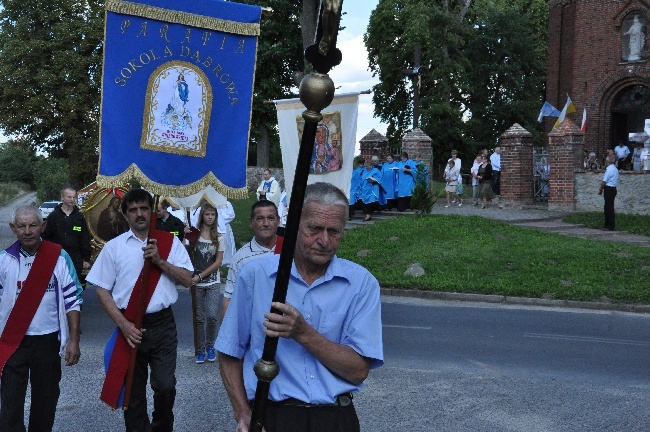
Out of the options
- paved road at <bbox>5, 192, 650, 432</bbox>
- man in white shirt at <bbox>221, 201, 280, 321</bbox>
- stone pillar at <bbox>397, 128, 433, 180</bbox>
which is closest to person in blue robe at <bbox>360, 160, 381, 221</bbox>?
stone pillar at <bbox>397, 128, 433, 180</bbox>

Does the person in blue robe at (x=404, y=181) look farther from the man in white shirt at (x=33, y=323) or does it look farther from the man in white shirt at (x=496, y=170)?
the man in white shirt at (x=33, y=323)

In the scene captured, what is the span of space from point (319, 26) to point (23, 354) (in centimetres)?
373

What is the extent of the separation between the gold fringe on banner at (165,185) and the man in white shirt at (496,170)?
2055 centimetres

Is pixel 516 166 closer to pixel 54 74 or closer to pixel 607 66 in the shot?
pixel 607 66

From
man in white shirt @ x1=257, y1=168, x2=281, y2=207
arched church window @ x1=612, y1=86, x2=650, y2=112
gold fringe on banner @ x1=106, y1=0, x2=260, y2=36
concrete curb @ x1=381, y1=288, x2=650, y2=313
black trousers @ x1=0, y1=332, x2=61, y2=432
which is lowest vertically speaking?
concrete curb @ x1=381, y1=288, x2=650, y2=313

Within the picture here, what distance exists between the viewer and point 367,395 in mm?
7395

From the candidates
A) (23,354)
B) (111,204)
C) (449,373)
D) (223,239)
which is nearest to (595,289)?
(449,373)

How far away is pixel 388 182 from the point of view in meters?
23.2

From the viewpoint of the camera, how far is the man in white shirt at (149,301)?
5531 mm

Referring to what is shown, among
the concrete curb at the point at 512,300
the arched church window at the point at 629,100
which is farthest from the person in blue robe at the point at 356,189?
the arched church window at the point at 629,100

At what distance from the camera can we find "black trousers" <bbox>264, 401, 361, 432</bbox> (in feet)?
9.93

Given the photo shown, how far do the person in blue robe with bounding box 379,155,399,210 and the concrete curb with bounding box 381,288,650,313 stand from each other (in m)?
8.92

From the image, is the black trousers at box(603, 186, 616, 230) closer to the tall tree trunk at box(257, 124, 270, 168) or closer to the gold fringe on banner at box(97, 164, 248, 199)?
the gold fringe on banner at box(97, 164, 248, 199)

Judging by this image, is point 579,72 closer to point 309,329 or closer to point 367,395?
point 367,395
